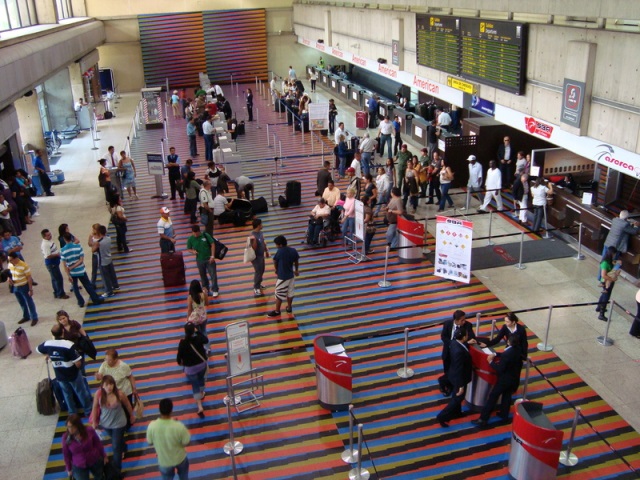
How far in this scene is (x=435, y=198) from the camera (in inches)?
689

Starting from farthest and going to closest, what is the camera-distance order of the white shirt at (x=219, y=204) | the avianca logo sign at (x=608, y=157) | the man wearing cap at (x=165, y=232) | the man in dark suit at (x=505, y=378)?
the white shirt at (x=219, y=204) < the man wearing cap at (x=165, y=232) < the avianca logo sign at (x=608, y=157) < the man in dark suit at (x=505, y=378)

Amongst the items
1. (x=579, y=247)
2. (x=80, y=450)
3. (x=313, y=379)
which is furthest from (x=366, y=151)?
(x=80, y=450)

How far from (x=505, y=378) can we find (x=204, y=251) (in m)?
5.87

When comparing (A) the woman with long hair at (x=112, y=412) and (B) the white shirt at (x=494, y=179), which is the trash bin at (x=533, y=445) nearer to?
(A) the woman with long hair at (x=112, y=412)

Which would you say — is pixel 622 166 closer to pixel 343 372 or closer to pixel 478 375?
pixel 478 375

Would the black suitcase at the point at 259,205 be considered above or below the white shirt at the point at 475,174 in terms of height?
below

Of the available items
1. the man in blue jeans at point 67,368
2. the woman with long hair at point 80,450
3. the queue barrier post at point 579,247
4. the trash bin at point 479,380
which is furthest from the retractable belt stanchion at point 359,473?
the queue barrier post at point 579,247

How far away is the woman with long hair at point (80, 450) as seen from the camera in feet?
20.8

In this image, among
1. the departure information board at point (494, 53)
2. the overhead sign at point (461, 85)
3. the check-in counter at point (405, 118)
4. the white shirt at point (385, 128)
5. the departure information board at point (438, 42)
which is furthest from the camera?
the check-in counter at point (405, 118)

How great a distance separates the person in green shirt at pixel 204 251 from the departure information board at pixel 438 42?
300 inches

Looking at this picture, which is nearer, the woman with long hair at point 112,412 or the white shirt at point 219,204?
the woman with long hair at point 112,412

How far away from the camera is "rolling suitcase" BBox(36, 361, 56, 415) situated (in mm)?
8531

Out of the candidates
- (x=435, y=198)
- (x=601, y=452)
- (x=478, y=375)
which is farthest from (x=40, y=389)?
(x=435, y=198)

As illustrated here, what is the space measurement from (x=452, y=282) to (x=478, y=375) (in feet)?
13.5
